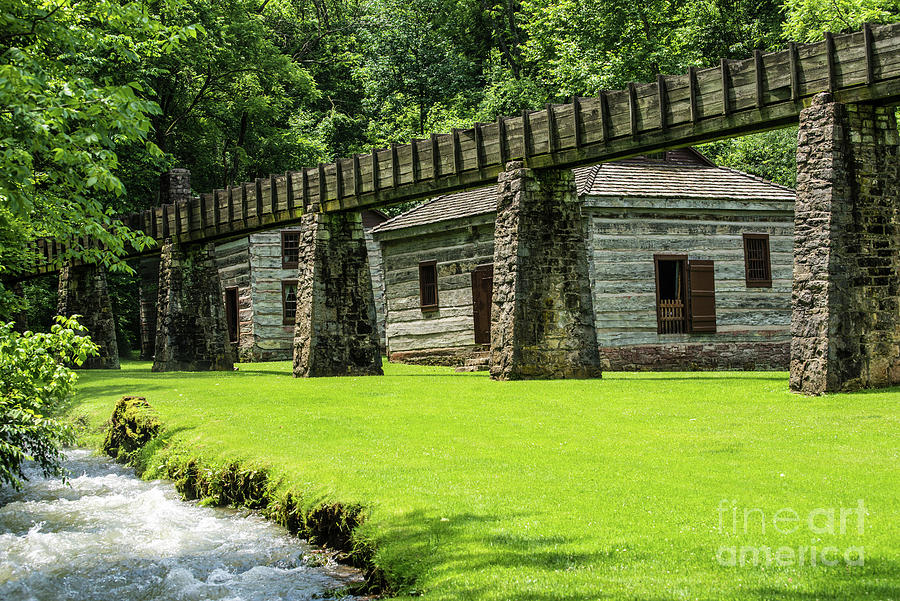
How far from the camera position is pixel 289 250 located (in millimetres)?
37094

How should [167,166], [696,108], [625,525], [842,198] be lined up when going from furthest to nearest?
[167,166], [696,108], [842,198], [625,525]

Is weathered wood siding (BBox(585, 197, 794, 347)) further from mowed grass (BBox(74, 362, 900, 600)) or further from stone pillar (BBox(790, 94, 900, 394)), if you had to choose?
stone pillar (BBox(790, 94, 900, 394))

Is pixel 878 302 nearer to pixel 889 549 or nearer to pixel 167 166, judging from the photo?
pixel 889 549

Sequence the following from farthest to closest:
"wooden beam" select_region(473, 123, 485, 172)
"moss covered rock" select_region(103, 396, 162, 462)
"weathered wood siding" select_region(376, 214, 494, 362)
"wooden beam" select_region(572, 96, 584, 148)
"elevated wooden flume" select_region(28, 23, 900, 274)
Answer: "weathered wood siding" select_region(376, 214, 494, 362), "wooden beam" select_region(473, 123, 485, 172), "wooden beam" select_region(572, 96, 584, 148), "moss covered rock" select_region(103, 396, 162, 462), "elevated wooden flume" select_region(28, 23, 900, 274)

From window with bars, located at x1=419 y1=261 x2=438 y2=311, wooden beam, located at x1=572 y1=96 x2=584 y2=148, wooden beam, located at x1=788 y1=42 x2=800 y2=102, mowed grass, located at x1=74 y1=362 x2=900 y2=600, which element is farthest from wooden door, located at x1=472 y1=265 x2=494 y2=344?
wooden beam, located at x1=788 y1=42 x2=800 y2=102

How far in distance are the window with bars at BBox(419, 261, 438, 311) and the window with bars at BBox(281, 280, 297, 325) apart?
1001 centimetres

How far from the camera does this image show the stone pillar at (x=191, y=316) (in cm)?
2809

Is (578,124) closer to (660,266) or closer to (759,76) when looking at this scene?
(759,76)

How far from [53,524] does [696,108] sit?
13.0 meters

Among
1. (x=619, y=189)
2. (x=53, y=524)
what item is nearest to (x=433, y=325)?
(x=619, y=189)

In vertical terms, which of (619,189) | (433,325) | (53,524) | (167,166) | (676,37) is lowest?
(53,524)

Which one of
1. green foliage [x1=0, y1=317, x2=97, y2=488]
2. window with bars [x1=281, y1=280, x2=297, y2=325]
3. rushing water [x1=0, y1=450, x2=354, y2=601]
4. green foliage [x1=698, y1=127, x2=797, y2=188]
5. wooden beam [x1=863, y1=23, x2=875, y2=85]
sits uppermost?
green foliage [x1=698, y1=127, x2=797, y2=188]

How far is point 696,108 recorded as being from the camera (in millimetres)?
16156

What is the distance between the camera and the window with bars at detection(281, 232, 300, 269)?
121 ft
